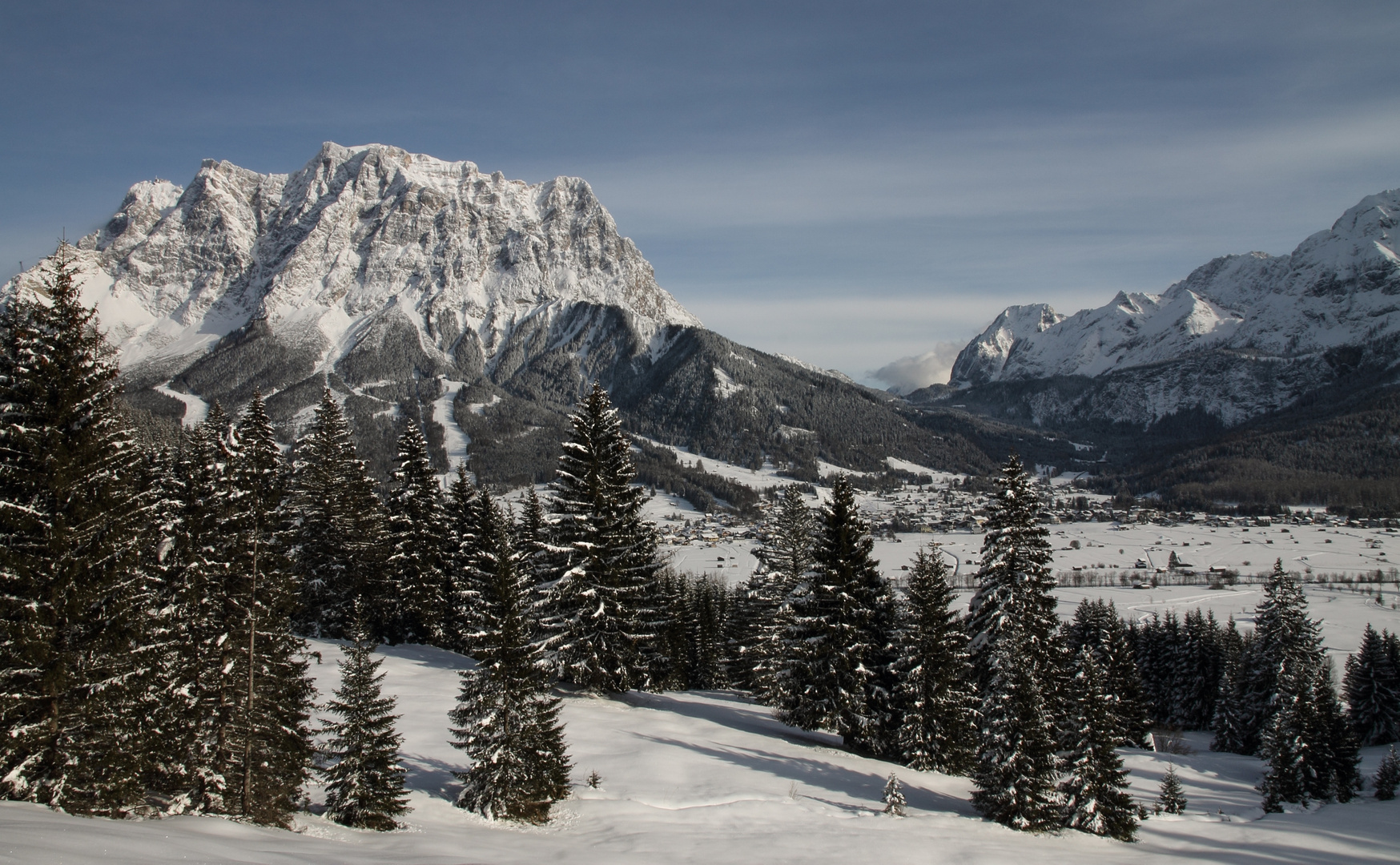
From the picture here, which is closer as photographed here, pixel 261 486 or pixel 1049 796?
pixel 261 486

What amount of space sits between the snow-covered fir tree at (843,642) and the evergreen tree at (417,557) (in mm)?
22737

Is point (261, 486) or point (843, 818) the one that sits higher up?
point (261, 486)

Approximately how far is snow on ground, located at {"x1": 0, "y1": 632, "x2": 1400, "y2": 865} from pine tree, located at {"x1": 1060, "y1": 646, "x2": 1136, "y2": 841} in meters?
0.94

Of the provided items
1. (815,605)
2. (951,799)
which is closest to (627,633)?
(815,605)

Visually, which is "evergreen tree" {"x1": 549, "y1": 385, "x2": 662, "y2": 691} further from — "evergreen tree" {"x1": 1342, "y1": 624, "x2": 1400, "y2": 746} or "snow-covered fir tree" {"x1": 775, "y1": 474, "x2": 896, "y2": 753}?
"evergreen tree" {"x1": 1342, "y1": 624, "x2": 1400, "y2": 746}

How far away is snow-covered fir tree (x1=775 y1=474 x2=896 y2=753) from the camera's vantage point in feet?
95.2

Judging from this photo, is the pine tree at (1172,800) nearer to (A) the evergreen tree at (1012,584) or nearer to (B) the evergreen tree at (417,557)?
(A) the evergreen tree at (1012,584)

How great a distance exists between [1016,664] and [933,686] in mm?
5015

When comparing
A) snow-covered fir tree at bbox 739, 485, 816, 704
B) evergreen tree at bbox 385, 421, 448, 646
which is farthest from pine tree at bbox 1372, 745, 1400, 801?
evergreen tree at bbox 385, 421, 448, 646

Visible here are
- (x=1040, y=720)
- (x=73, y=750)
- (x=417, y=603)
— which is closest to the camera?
(x=73, y=750)

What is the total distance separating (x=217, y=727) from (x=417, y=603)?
26023mm

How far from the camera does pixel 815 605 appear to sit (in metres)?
30.4

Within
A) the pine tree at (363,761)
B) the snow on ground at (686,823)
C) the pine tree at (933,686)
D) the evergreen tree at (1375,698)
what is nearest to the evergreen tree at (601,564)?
the snow on ground at (686,823)

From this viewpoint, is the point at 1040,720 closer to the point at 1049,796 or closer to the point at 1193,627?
the point at 1049,796
